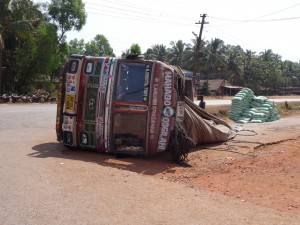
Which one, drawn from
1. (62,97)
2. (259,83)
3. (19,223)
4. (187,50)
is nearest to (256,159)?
(62,97)

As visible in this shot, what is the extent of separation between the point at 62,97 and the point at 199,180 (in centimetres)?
344

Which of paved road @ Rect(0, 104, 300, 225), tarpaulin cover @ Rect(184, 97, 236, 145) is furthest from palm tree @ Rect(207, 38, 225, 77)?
paved road @ Rect(0, 104, 300, 225)

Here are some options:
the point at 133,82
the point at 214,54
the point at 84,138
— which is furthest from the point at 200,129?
the point at 214,54

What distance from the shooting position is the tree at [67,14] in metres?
33.4

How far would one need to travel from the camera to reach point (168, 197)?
4.59 meters

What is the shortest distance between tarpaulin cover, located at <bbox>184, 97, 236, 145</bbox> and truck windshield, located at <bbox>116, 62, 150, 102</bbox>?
1814 mm

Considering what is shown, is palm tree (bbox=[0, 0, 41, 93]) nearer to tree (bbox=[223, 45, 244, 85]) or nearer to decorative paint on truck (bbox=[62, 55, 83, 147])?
decorative paint on truck (bbox=[62, 55, 83, 147])

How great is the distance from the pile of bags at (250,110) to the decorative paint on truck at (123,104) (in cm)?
1194

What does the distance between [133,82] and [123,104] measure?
466mm

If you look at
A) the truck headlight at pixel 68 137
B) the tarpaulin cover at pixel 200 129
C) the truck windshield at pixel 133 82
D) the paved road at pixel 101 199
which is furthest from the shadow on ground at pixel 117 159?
the truck windshield at pixel 133 82

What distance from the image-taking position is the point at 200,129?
913 cm

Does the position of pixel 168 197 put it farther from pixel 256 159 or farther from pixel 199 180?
pixel 256 159

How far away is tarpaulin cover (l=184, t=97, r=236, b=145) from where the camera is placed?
28.4 feet

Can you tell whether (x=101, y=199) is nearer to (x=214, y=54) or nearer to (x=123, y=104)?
(x=123, y=104)
